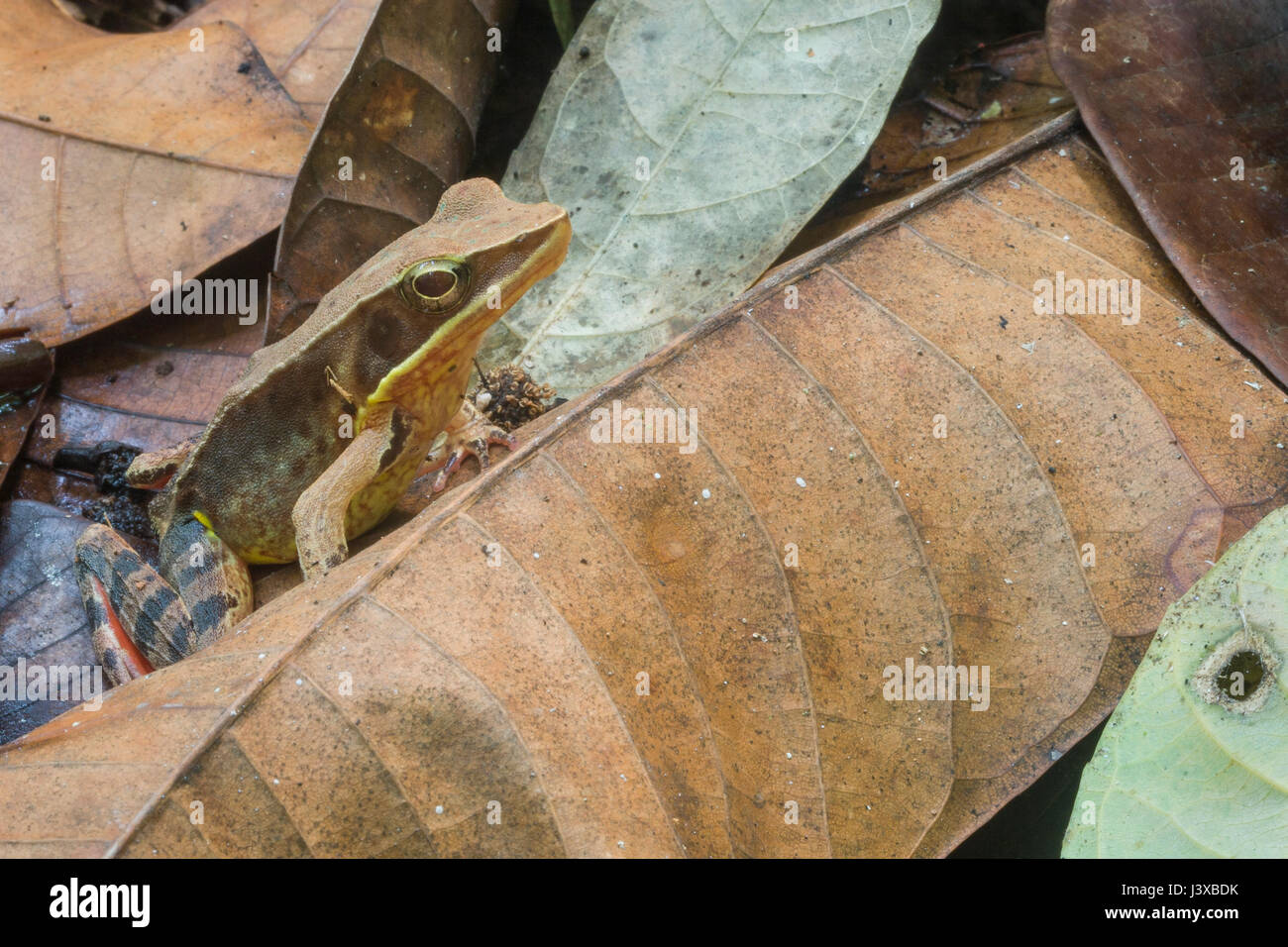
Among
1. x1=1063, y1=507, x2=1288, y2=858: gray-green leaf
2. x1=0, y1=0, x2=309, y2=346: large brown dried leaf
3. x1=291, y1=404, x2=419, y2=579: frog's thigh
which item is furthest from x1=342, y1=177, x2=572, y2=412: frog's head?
x1=1063, y1=507, x2=1288, y2=858: gray-green leaf

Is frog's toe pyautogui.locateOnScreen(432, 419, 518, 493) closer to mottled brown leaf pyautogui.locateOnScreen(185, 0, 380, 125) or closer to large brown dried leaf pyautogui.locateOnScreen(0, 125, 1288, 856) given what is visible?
large brown dried leaf pyautogui.locateOnScreen(0, 125, 1288, 856)

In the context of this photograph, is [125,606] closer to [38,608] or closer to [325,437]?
[38,608]

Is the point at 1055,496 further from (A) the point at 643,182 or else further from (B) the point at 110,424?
(B) the point at 110,424

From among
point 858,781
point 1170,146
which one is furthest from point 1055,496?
point 1170,146

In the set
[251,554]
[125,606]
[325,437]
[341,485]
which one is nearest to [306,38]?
[325,437]

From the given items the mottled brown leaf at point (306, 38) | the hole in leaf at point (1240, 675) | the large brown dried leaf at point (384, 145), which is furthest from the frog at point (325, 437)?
the hole in leaf at point (1240, 675)
